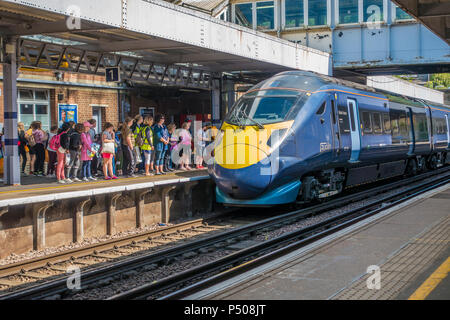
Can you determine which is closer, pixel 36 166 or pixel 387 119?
pixel 36 166

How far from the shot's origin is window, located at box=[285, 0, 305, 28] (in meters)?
25.1

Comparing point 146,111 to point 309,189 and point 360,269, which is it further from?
point 360,269

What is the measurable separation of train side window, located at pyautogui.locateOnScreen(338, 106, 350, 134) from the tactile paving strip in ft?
16.7

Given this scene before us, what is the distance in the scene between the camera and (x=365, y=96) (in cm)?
1534

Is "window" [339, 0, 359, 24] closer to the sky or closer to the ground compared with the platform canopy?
closer to the sky

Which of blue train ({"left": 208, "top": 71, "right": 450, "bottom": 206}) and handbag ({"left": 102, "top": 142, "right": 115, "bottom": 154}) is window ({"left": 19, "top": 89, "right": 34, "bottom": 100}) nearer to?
handbag ({"left": 102, "top": 142, "right": 115, "bottom": 154})

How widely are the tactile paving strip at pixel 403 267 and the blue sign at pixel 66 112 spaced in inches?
573

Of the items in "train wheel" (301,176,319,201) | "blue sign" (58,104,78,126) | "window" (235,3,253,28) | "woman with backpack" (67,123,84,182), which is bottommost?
"train wheel" (301,176,319,201)

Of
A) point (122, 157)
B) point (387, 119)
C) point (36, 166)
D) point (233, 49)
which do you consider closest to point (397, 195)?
point (387, 119)

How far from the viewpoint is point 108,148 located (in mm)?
13133

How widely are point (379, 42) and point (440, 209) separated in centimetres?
1387

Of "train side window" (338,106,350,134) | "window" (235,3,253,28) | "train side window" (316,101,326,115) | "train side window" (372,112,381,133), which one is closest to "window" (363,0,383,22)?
"window" (235,3,253,28)
